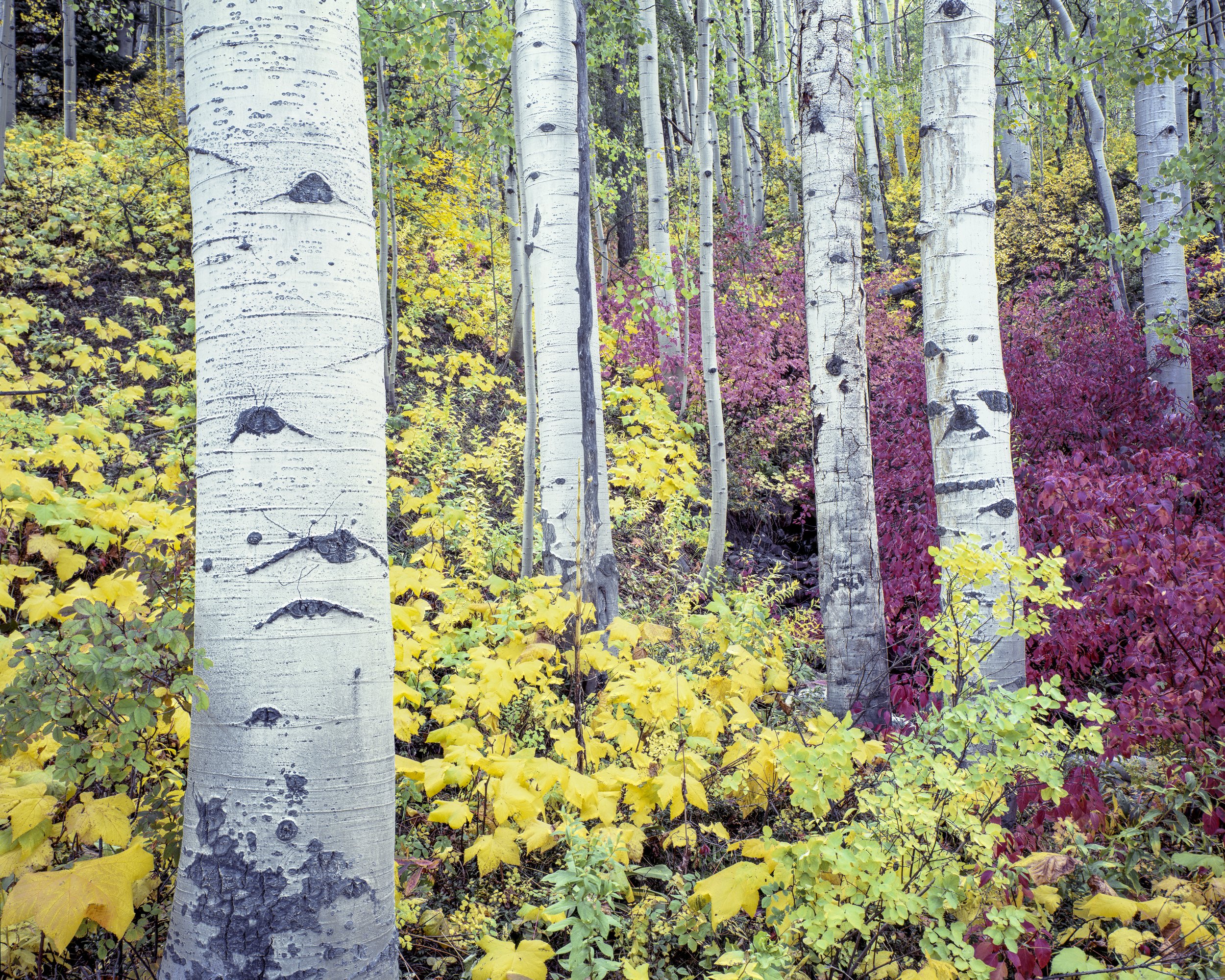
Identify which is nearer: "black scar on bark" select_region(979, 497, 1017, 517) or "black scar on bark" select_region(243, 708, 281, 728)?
"black scar on bark" select_region(243, 708, 281, 728)

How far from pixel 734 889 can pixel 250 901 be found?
3.54ft

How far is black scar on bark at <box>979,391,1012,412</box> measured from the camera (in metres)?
2.73

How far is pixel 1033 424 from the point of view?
226 inches

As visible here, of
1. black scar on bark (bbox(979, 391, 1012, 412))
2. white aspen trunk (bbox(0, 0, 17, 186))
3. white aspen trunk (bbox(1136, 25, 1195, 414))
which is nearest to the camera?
black scar on bark (bbox(979, 391, 1012, 412))

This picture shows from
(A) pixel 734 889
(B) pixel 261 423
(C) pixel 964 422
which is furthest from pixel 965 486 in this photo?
(B) pixel 261 423

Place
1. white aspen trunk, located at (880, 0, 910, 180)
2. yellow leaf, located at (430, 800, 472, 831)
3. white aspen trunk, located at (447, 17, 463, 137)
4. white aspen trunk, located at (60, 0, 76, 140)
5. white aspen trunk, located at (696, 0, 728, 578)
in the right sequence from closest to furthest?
yellow leaf, located at (430, 800, 472, 831)
white aspen trunk, located at (696, 0, 728, 578)
white aspen trunk, located at (447, 17, 463, 137)
white aspen trunk, located at (60, 0, 76, 140)
white aspen trunk, located at (880, 0, 910, 180)

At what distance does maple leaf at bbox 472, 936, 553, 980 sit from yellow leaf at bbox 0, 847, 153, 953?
28.5 inches

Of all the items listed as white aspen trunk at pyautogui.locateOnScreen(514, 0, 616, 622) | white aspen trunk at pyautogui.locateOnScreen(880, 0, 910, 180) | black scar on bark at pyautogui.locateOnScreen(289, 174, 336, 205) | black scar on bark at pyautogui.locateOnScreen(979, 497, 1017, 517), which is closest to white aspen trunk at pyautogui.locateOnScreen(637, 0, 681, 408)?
white aspen trunk at pyautogui.locateOnScreen(514, 0, 616, 622)

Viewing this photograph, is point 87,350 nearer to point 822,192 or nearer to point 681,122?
point 822,192

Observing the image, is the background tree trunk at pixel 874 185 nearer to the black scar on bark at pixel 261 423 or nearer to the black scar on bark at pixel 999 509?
the black scar on bark at pixel 999 509

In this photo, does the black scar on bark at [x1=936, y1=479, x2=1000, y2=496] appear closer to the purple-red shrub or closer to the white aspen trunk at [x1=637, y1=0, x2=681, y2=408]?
the purple-red shrub

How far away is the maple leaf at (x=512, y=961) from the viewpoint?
1.51m

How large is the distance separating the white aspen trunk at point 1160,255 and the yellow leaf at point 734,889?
6.55 m

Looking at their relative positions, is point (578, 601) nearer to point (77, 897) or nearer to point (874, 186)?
point (77, 897)
